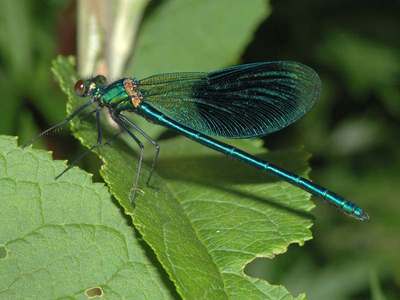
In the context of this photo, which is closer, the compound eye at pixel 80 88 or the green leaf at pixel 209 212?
the green leaf at pixel 209 212

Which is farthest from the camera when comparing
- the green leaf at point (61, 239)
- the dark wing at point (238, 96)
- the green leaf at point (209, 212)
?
the dark wing at point (238, 96)

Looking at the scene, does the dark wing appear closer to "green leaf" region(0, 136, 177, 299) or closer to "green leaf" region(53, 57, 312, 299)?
"green leaf" region(53, 57, 312, 299)

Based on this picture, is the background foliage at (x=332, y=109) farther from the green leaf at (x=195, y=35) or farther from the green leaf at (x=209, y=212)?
the green leaf at (x=209, y=212)

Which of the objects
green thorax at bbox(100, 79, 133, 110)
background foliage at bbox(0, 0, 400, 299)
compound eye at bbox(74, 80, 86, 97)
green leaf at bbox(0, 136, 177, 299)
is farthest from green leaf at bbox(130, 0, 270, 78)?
green leaf at bbox(0, 136, 177, 299)

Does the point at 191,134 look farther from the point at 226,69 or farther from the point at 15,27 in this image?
the point at 15,27

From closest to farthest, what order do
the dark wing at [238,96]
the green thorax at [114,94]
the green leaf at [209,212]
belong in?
the green leaf at [209,212] < the dark wing at [238,96] < the green thorax at [114,94]

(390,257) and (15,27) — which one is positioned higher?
A: (15,27)

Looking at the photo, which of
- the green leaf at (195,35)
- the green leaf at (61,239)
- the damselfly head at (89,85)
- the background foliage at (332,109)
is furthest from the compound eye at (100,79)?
the green leaf at (61,239)

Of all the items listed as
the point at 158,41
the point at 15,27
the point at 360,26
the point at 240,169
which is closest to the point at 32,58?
the point at 15,27
